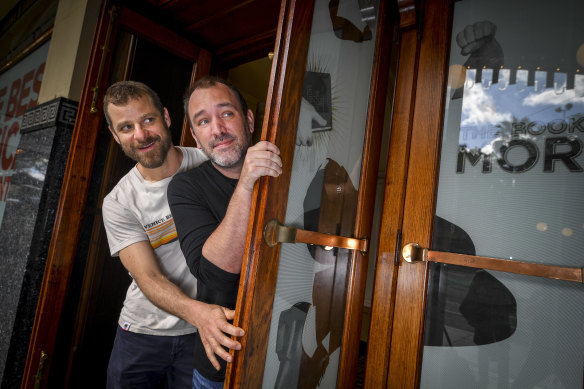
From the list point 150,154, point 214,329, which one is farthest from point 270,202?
point 150,154

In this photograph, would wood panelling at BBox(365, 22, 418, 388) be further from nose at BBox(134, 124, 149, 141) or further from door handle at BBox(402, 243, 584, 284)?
nose at BBox(134, 124, 149, 141)

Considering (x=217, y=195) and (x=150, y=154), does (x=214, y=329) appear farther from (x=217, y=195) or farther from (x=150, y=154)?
(x=150, y=154)

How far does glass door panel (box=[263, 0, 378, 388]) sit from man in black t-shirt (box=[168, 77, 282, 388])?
145 millimetres

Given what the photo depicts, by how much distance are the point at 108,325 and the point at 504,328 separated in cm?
207

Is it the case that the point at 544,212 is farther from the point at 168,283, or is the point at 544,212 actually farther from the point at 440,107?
the point at 168,283

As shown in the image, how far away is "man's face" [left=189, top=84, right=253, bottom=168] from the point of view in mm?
1433

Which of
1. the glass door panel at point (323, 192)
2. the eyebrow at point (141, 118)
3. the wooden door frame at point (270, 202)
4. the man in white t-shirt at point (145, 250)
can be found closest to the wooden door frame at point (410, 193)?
the glass door panel at point (323, 192)

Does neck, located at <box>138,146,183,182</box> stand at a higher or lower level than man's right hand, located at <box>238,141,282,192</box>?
higher

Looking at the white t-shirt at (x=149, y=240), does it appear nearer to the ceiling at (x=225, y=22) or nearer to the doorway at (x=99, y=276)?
the doorway at (x=99, y=276)

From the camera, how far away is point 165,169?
5.51 feet

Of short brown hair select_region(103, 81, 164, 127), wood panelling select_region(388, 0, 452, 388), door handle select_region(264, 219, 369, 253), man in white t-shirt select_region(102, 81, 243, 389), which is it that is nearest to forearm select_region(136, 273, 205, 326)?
man in white t-shirt select_region(102, 81, 243, 389)

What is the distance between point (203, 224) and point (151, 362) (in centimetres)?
91

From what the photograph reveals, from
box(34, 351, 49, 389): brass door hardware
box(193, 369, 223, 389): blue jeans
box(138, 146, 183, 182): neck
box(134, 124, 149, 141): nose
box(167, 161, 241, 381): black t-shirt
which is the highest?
box(134, 124, 149, 141): nose

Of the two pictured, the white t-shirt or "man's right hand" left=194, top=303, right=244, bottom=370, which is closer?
"man's right hand" left=194, top=303, right=244, bottom=370
